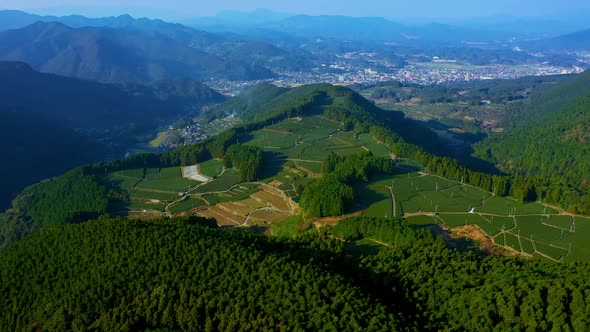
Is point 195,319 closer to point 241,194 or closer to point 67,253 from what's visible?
point 67,253

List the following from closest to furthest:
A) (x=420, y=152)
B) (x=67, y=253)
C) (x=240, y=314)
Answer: (x=240, y=314) → (x=67, y=253) → (x=420, y=152)

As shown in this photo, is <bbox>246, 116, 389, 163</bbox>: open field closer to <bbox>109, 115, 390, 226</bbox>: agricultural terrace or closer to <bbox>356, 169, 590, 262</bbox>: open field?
<bbox>109, 115, 390, 226</bbox>: agricultural terrace

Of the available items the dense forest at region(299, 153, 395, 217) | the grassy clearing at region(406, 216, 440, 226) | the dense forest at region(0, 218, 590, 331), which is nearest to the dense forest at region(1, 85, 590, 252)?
the dense forest at region(299, 153, 395, 217)

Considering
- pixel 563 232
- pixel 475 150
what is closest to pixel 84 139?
pixel 475 150

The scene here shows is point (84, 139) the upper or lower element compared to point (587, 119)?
lower

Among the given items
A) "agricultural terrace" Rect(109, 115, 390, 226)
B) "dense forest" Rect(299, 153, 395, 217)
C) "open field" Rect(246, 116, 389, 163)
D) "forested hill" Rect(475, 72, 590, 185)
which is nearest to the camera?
"dense forest" Rect(299, 153, 395, 217)

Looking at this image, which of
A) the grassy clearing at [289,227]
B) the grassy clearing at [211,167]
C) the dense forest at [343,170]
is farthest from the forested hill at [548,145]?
the grassy clearing at [211,167]
